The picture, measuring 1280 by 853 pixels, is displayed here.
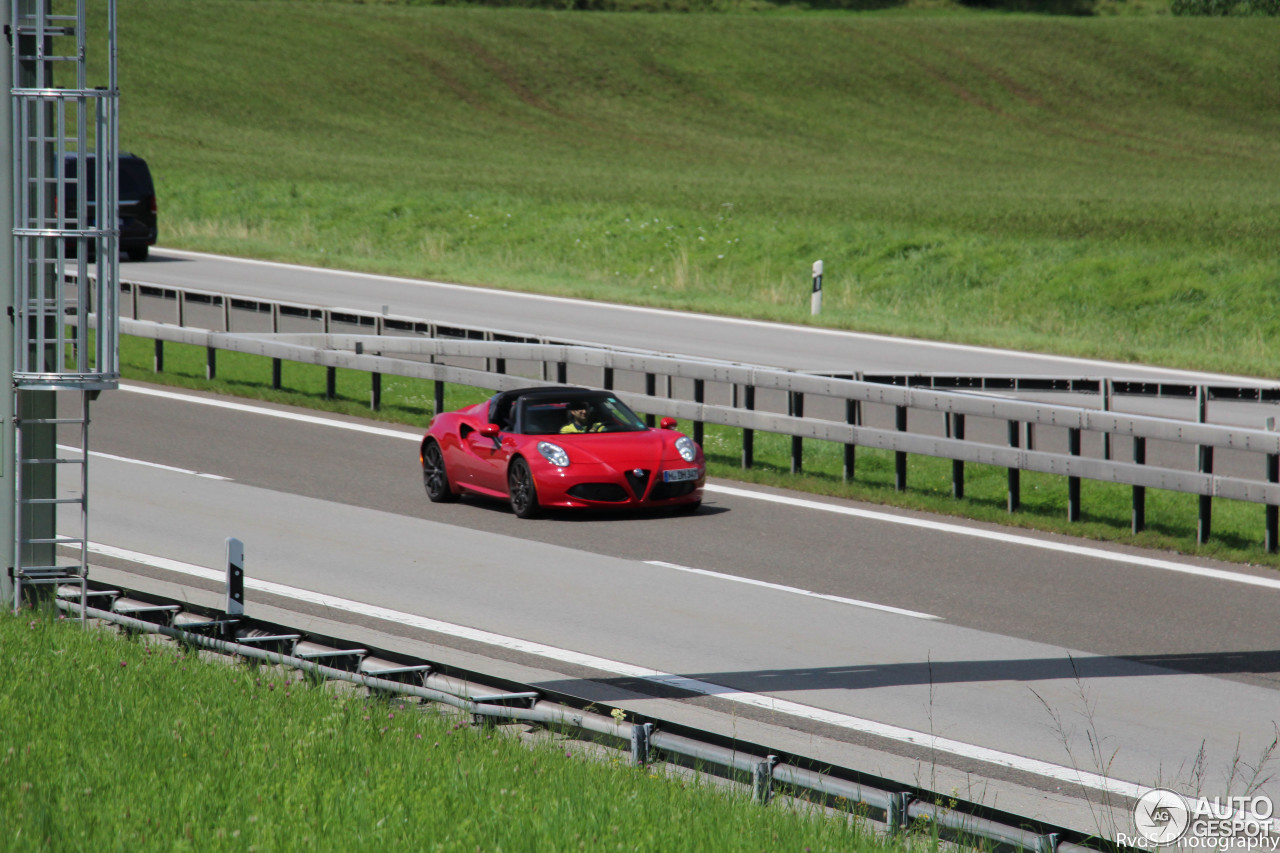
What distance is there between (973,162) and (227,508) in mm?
56354

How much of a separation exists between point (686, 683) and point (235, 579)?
101 inches

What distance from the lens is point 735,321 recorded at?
28766 mm

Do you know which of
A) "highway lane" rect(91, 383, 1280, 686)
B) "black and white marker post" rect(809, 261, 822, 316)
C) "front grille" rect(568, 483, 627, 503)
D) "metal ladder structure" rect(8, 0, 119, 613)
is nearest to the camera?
"metal ladder structure" rect(8, 0, 119, 613)

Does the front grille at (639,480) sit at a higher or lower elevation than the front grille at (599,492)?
higher

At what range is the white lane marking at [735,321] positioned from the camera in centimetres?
2352

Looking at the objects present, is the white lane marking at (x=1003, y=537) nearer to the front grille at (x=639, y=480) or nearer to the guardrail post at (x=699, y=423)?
the guardrail post at (x=699, y=423)

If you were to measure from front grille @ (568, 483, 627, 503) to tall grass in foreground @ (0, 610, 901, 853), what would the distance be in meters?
6.57

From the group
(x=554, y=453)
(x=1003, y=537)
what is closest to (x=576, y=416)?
(x=554, y=453)

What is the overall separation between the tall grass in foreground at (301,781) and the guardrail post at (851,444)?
29.8ft

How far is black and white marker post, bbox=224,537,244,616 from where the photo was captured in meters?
8.98

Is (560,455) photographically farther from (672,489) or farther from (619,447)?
(672,489)

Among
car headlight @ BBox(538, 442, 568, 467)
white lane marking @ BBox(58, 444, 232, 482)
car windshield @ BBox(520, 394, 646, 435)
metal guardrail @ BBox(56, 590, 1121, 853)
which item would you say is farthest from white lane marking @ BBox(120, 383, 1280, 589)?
metal guardrail @ BBox(56, 590, 1121, 853)

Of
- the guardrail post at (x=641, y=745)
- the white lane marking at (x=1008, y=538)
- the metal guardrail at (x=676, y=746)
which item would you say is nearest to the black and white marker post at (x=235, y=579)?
the metal guardrail at (x=676, y=746)

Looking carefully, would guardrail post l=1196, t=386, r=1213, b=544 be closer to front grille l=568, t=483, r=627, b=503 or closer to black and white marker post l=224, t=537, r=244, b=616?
front grille l=568, t=483, r=627, b=503
